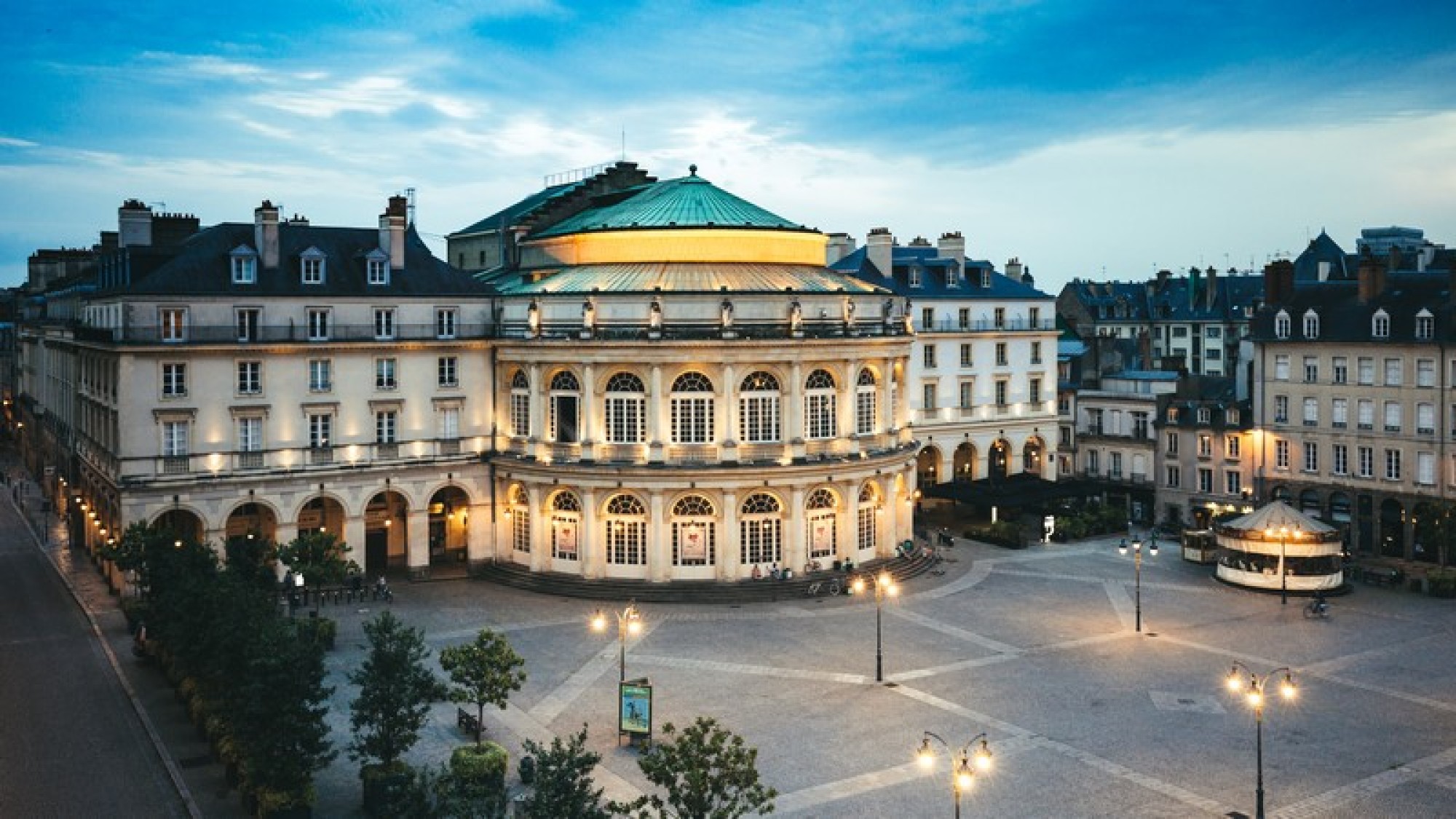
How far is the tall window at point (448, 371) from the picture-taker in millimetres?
64500

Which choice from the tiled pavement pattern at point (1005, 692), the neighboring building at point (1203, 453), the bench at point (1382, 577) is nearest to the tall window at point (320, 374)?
the tiled pavement pattern at point (1005, 692)

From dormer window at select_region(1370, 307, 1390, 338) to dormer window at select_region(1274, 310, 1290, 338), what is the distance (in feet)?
16.7

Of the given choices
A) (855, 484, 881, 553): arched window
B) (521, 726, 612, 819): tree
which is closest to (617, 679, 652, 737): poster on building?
(521, 726, 612, 819): tree

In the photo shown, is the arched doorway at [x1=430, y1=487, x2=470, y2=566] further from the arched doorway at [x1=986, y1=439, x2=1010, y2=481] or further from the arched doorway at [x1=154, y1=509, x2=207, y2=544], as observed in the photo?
the arched doorway at [x1=986, y1=439, x2=1010, y2=481]

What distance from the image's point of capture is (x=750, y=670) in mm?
47000

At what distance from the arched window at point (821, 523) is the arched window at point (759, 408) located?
12.7ft

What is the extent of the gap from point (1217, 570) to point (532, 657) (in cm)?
3616

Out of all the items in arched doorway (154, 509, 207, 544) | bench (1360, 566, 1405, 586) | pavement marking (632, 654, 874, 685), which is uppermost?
arched doorway (154, 509, 207, 544)

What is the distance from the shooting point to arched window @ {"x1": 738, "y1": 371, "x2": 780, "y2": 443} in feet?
200

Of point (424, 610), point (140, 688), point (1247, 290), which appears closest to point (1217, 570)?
point (424, 610)

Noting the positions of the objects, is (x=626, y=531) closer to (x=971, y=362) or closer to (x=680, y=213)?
(x=680, y=213)

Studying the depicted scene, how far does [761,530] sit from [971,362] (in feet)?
95.2

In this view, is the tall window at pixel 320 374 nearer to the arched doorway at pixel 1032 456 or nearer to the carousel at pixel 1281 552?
the carousel at pixel 1281 552

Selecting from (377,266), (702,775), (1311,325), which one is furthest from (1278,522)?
(377,266)
